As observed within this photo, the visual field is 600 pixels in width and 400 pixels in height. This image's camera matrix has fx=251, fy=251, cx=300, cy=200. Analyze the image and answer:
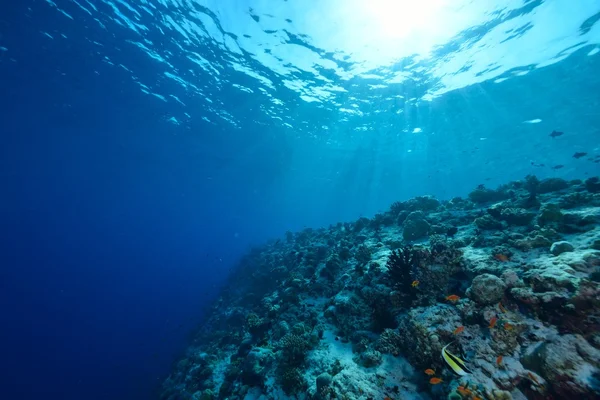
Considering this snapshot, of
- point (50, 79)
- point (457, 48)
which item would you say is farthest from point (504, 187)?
point (50, 79)

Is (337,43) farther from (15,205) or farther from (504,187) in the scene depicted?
(15,205)

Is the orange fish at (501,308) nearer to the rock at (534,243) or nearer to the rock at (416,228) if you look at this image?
the rock at (534,243)

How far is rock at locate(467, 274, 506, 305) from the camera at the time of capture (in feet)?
16.9

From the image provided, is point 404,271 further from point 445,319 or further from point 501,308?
point 501,308

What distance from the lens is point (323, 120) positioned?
3008 cm

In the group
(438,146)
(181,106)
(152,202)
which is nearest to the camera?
(181,106)

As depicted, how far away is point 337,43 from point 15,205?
90.0 metres

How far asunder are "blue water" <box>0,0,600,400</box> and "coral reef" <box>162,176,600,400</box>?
388 inches

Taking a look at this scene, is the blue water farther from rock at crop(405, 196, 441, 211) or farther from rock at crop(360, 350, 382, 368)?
rock at crop(360, 350, 382, 368)

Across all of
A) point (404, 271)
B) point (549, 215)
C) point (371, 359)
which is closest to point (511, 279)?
point (404, 271)

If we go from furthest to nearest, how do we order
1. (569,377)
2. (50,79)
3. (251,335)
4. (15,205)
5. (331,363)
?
(15,205)
(50,79)
(251,335)
(331,363)
(569,377)

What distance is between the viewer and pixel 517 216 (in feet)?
28.3

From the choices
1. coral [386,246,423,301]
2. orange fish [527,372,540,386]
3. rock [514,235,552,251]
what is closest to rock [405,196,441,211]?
coral [386,246,423,301]

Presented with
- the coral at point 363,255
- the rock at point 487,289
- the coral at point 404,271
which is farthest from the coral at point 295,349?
the rock at point 487,289
